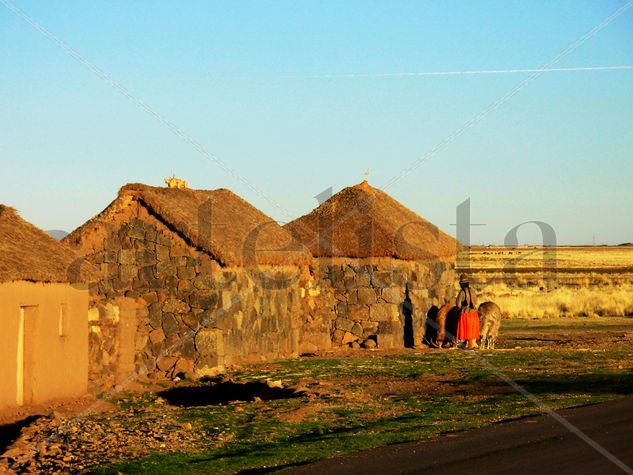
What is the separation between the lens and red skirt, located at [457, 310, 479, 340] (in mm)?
27094

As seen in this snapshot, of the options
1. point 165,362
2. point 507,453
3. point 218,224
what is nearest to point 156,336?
point 165,362

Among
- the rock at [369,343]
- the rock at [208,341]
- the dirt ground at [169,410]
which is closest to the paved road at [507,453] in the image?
the dirt ground at [169,410]

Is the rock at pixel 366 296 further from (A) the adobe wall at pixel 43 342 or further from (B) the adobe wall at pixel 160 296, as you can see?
(A) the adobe wall at pixel 43 342

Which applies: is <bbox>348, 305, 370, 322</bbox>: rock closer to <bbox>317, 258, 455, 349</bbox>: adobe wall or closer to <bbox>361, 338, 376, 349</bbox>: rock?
<bbox>317, 258, 455, 349</bbox>: adobe wall

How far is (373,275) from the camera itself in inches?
1109

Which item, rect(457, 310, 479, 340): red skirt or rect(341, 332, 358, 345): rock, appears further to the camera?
rect(341, 332, 358, 345): rock

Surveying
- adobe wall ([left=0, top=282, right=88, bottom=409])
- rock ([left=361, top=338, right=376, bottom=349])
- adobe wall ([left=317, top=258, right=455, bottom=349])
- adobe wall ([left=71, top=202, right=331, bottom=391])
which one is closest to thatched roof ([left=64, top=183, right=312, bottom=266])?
adobe wall ([left=71, top=202, right=331, bottom=391])

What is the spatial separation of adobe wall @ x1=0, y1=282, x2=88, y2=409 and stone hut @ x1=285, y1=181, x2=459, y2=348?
10.0 meters

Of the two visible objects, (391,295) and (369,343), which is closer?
(369,343)

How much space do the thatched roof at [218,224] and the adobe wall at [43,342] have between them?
9.80 ft

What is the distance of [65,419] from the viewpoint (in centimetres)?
1530

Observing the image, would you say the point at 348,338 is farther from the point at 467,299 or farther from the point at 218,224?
the point at 218,224

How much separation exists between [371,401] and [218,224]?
7.14 meters

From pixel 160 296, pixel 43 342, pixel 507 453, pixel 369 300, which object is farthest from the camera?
pixel 369 300
